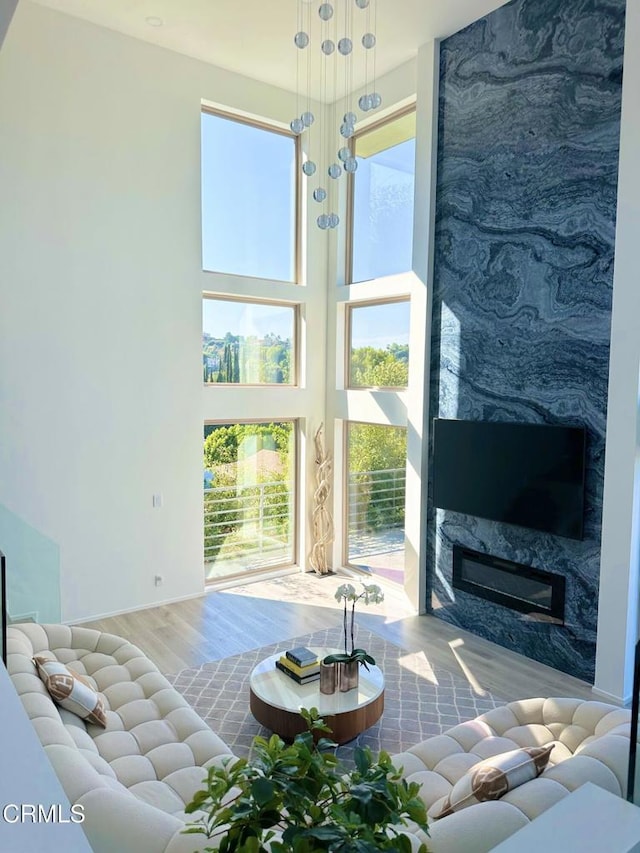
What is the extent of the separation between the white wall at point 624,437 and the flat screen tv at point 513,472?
10.1 inches

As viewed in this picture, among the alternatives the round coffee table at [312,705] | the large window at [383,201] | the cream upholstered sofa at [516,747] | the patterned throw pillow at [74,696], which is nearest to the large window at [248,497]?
the large window at [383,201]

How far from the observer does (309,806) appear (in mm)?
1157

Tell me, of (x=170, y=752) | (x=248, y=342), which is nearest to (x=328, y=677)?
(x=170, y=752)

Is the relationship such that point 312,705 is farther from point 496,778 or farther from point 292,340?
point 292,340

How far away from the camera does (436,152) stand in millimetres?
5547

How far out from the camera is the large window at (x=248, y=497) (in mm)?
6418

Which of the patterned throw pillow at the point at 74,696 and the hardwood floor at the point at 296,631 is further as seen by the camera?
the hardwood floor at the point at 296,631

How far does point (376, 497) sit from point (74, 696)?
13.6 feet

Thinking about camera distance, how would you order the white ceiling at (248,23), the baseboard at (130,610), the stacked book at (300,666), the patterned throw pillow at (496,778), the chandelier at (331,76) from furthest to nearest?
the baseboard at (130,610)
the white ceiling at (248,23)
the chandelier at (331,76)
the stacked book at (300,666)
the patterned throw pillow at (496,778)

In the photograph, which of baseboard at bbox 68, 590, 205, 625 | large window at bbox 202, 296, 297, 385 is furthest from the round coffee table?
large window at bbox 202, 296, 297, 385

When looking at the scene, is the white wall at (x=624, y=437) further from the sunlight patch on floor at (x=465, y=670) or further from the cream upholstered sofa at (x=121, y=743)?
the cream upholstered sofa at (x=121, y=743)

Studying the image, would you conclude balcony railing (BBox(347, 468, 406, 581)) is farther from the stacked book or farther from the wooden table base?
the wooden table base

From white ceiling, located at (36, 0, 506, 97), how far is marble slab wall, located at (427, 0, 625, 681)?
1.04ft

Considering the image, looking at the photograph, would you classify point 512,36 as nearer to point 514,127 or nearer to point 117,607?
point 514,127
